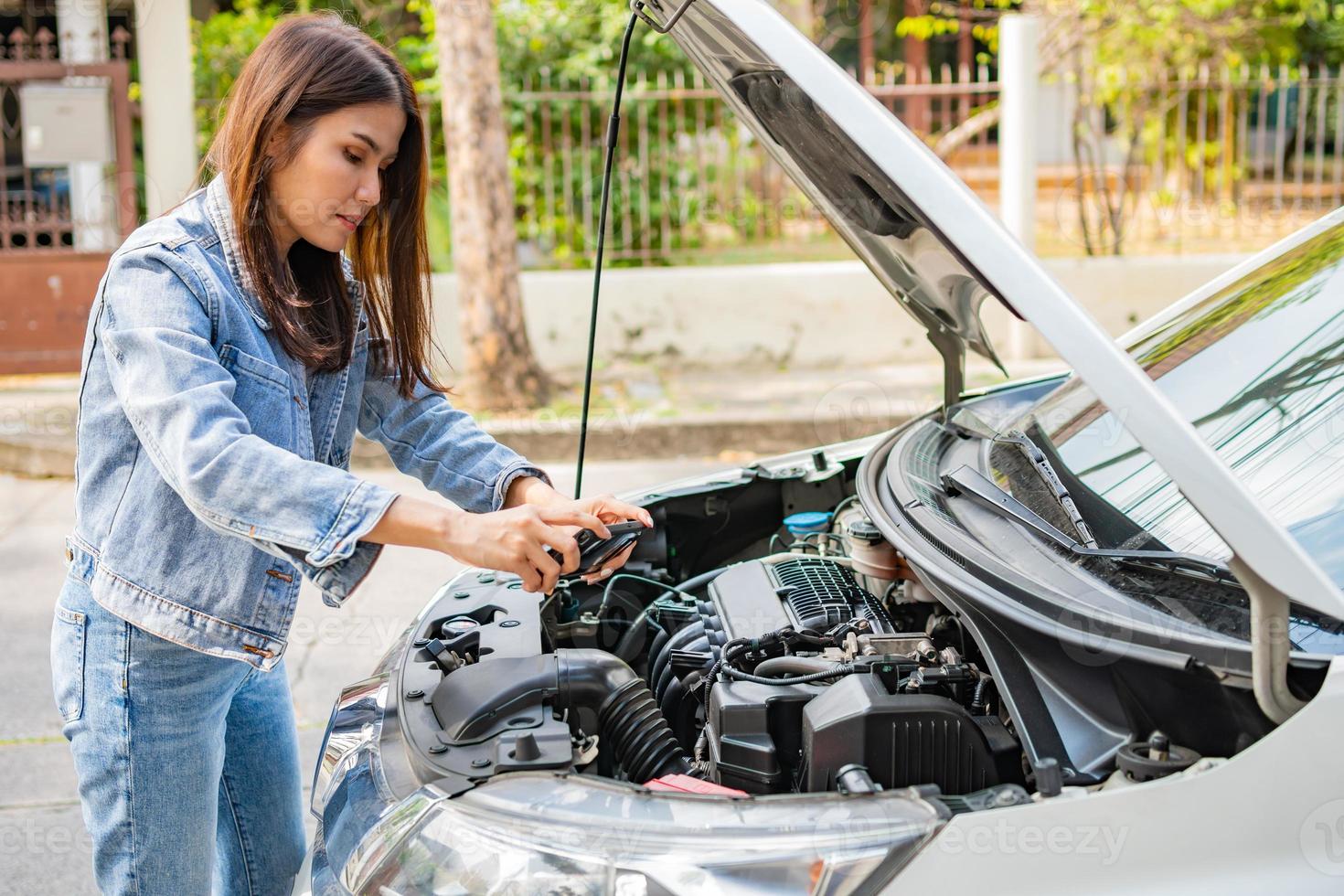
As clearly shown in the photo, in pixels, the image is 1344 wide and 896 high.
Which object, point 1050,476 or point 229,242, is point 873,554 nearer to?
point 1050,476

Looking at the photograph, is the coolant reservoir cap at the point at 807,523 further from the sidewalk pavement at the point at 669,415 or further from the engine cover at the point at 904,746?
the sidewalk pavement at the point at 669,415

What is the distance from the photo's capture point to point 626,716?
2.00 meters

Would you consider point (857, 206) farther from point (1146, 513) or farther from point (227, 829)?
point (227, 829)

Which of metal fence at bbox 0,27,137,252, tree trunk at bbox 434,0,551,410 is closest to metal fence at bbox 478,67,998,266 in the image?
tree trunk at bbox 434,0,551,410

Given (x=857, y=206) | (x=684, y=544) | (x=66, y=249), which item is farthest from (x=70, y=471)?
(x=857, y=206)

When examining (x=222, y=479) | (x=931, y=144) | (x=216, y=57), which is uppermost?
(x=216, y=57)

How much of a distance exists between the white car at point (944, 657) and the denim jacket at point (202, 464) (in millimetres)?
321

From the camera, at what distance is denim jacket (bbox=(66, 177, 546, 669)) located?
1688 millimetres

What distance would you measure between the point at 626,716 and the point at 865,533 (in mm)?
576

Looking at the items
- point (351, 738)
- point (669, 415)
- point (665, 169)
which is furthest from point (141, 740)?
point (665, 169)

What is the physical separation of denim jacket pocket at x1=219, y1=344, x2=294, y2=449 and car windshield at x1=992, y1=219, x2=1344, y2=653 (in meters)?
1.18

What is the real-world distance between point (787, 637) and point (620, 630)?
1.51ft

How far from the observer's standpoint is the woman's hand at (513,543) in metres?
1.72

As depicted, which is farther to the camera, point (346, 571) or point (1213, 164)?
point (1213, 164)
